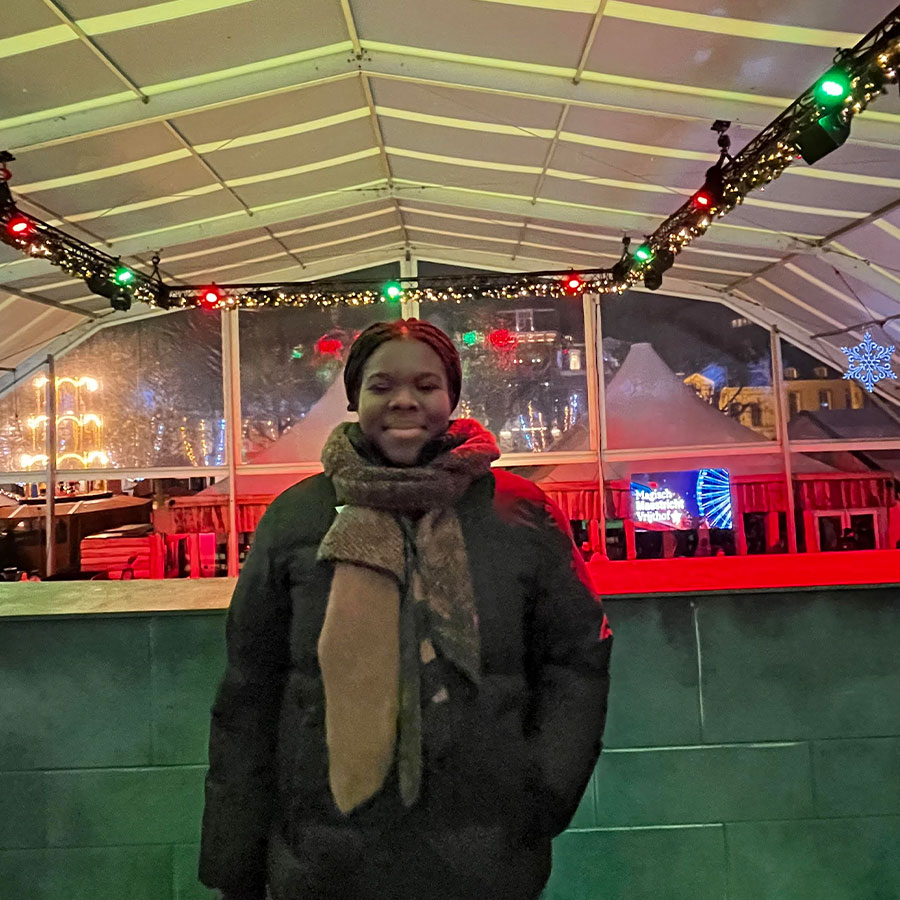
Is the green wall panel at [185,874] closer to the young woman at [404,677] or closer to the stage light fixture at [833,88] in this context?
the young woman at [404,677]

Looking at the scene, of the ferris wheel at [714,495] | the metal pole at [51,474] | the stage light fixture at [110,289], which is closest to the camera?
the stage light fixture at [110,289]

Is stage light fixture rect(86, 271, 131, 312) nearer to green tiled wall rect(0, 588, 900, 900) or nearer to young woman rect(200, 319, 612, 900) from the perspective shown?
green tiled wall rect(0, 588, 900, 900)

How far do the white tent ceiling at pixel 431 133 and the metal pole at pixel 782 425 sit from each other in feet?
1.97

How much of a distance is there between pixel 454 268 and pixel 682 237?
3372 mm

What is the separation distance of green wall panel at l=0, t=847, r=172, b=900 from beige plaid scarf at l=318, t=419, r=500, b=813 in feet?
2.53

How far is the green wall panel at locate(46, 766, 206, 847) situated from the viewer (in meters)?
1.44

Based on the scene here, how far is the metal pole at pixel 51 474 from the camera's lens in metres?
7.53

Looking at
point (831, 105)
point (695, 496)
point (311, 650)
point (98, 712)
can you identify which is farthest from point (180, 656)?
point (695, 496)

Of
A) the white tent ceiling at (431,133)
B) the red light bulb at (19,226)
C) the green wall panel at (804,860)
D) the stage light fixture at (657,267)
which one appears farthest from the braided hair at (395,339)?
the stage light fixture at (657,267)

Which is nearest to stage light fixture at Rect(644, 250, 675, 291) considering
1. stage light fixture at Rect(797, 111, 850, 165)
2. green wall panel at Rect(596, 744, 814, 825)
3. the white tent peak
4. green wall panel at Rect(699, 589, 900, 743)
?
stage light fixture at Rect(797, 111, 850, 165)

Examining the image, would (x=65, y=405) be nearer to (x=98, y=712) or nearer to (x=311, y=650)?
(x=98, y=712)

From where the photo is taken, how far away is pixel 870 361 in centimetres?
602

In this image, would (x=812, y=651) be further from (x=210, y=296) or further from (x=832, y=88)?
(x=210, y=296)

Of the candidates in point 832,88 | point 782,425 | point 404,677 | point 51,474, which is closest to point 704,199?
point 832,88
